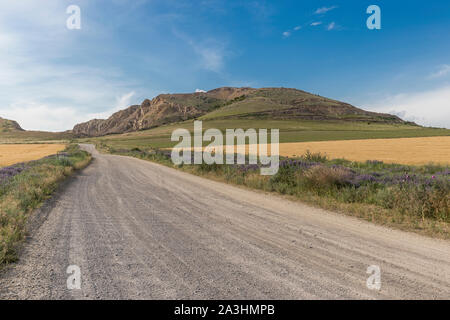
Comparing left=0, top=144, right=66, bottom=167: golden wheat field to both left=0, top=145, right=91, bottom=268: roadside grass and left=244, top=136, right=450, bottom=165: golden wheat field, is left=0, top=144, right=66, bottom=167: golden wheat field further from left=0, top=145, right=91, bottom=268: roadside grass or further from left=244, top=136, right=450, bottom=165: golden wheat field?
left=244, top=136, right=450, bottom=165: golden wheat field

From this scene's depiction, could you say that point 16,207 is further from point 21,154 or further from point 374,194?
point 21,154

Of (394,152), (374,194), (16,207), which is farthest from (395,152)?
(16,207)

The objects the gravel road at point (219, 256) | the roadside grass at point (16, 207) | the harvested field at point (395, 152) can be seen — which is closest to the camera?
the gravel road at point (219, 256)

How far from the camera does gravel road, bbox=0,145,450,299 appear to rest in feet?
11.5

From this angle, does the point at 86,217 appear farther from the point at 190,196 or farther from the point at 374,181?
the point at 374,181

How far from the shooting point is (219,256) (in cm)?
465

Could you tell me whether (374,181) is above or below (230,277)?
above

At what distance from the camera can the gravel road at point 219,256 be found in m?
3.50

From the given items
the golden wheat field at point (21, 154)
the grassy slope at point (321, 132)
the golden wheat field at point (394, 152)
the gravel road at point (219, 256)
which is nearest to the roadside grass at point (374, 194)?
the gravel road at point (219, 256)

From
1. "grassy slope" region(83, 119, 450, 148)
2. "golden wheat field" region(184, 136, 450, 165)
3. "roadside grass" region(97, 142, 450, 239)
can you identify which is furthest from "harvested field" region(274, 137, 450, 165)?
"grassy slope" region(83, 119, 450, 148)

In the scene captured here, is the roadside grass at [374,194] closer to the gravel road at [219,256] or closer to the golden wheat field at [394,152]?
the gravel road at [219,256]
